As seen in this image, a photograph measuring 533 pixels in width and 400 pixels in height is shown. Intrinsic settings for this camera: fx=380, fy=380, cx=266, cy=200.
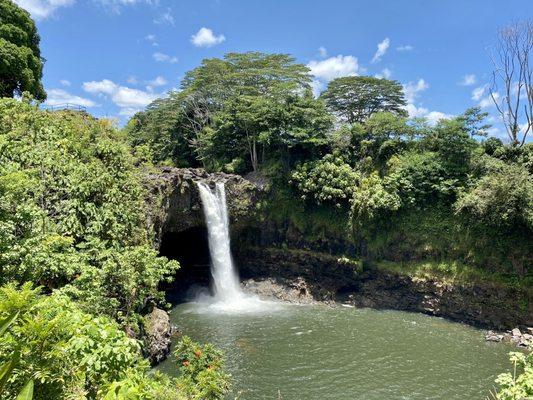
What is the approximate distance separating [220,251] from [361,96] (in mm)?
18667

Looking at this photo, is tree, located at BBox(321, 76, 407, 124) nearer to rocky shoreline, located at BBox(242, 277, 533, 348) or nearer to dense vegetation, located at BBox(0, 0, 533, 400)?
dense vegetation, located at BBox(0, 0, 533, 400)

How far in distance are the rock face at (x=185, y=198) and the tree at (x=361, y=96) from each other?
12294 millimetres

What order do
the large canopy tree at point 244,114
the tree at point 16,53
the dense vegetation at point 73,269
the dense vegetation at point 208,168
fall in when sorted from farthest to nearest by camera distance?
the large canopy tree at point 244,114 < the tree at point 16,53 < the dense vegetation at point 208,168 < the dense vegetation at point 73,269

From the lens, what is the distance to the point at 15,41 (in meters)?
26.3

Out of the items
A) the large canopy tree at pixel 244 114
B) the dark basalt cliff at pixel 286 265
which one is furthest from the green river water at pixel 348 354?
the large canopy tree at pixel 244 114

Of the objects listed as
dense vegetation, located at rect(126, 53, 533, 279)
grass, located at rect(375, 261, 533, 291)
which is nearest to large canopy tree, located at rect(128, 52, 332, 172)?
dense vegetation, located at rect(126, 53, 533, 279)

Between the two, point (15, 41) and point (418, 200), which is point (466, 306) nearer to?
point (418, 200)

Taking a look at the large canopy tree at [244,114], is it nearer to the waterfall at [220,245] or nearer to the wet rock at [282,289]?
the waterfall at [220,245]

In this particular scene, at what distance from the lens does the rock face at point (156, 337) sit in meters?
14.8

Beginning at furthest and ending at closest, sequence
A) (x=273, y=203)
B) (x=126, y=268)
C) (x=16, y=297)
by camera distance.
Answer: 1. (x=273, y=203)
2. (x=126, y=268)
3. (x=16, y=297)

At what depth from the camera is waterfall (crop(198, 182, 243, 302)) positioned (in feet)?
86.8

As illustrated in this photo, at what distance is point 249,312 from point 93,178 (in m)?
13.3

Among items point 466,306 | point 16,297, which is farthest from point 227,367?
point 466,306

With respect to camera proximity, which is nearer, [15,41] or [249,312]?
[249,312]
